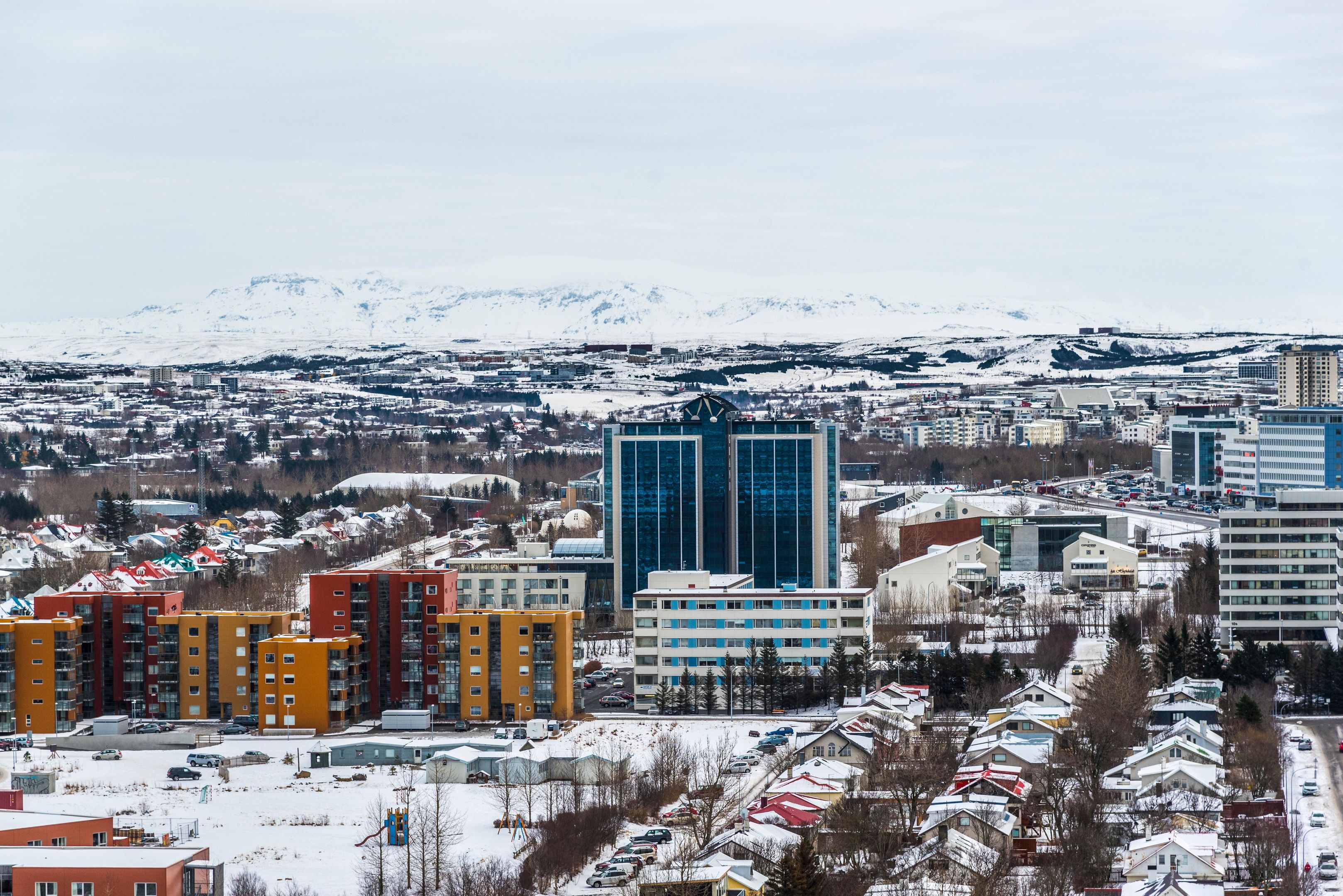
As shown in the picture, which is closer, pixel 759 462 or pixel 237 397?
pixel 759 462

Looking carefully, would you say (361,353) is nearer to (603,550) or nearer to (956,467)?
(956,467)

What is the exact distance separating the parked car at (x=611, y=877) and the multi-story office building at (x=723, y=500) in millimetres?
16097

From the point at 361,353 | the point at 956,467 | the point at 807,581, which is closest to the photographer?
the point at 807,581

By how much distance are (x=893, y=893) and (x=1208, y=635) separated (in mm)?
10409

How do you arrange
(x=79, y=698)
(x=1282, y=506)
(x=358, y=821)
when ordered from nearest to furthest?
(x=358, y=821), (x=79, y=698), (x=1282, y=506)

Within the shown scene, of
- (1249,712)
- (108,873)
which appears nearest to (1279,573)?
(1249,712)

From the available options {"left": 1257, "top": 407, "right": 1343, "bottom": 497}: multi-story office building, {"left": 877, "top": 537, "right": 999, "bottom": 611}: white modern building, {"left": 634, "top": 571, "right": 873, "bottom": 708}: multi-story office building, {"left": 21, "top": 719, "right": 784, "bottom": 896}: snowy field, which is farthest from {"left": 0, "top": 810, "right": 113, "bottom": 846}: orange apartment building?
{"left": 1257, "top": 407, "right": 1343, "bottom": 497}: multi-story office building

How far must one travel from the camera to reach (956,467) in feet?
182

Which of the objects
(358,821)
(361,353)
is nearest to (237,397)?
(361,353)

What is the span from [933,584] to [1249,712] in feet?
33.2

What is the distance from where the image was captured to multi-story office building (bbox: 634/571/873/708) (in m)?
22.6

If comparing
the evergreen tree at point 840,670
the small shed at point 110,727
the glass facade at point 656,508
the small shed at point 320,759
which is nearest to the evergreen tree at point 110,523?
the glass facade at point 656,508

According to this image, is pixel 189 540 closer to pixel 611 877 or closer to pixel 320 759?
pixel 320 759

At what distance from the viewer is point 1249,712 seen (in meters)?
19.0
